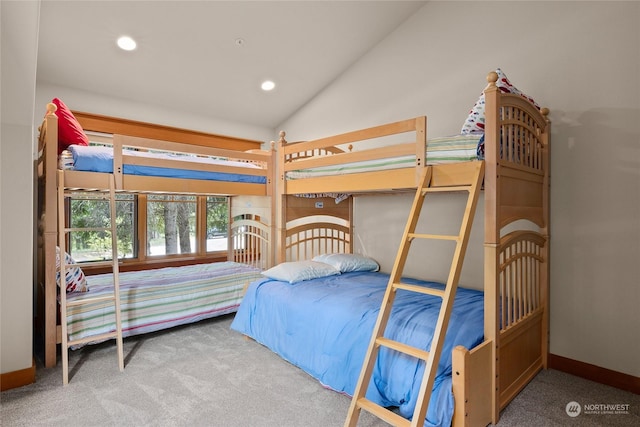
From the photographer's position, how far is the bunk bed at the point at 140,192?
8.16 ft

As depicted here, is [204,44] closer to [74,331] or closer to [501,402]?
[74,331]

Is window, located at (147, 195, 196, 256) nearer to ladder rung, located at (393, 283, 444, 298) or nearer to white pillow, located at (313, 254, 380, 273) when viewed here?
white pillow, located at (313, 254, 380, 273)

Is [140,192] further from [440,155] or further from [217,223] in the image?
[440,155]

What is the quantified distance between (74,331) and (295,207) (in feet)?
6.94

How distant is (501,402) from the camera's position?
1938 millimetres

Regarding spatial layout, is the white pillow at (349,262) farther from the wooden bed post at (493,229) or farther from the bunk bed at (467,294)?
the wooden bed post at (493,229)

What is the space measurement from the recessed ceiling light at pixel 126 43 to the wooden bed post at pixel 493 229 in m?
2.94

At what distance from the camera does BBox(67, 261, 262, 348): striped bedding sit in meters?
2.69

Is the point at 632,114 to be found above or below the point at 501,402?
above

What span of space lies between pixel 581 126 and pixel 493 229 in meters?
1.29

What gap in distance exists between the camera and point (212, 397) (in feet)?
6.82

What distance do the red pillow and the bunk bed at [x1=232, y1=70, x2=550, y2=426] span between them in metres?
1.72

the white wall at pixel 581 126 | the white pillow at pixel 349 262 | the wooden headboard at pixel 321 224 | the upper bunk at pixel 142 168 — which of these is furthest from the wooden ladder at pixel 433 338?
the upper bunk at pixel 142 168

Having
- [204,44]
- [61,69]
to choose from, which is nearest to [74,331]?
[61,69]
